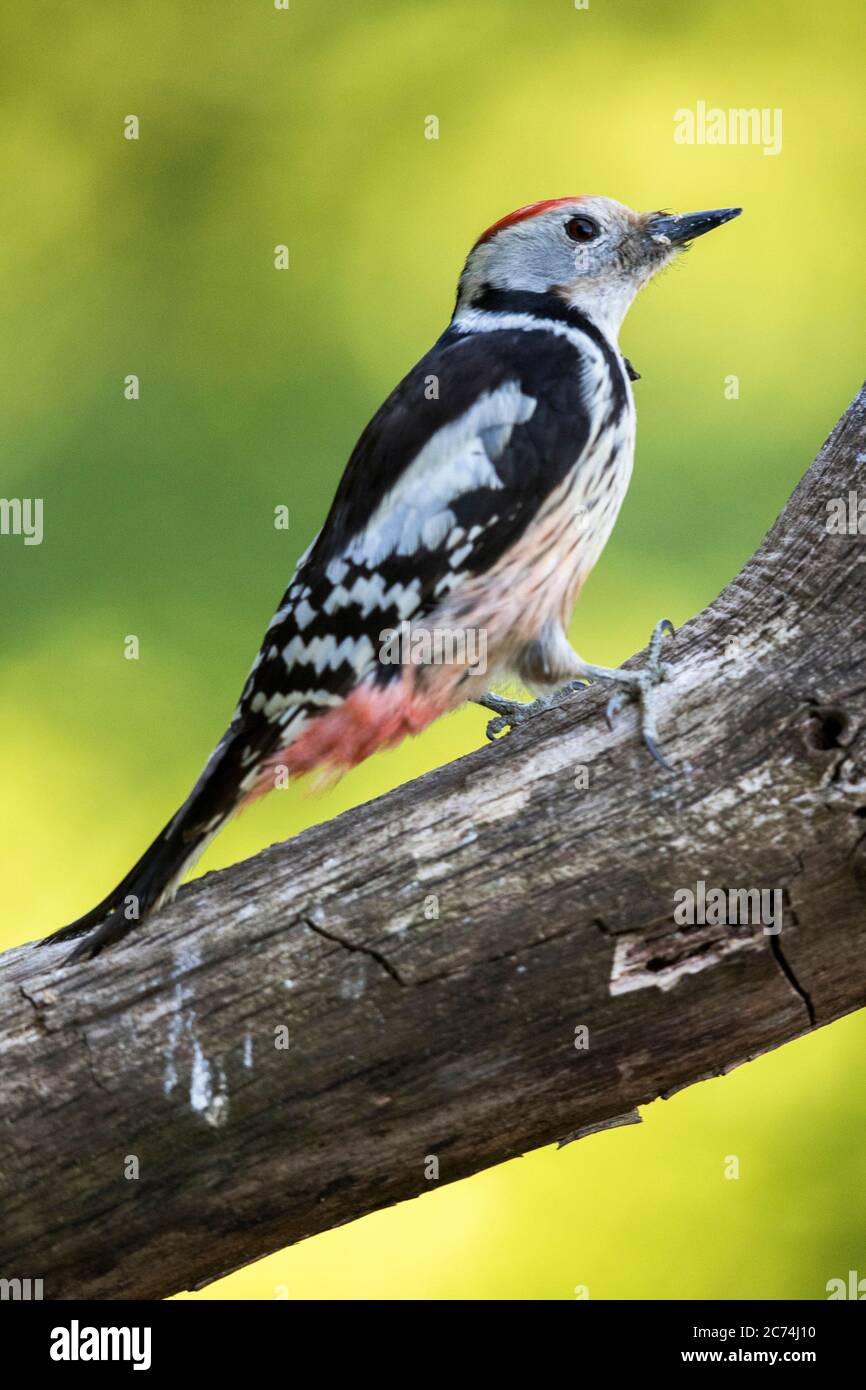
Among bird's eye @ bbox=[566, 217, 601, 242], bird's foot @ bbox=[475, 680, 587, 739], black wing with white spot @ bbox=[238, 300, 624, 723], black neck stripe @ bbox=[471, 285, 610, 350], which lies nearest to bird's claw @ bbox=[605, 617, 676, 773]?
black wing with white spot @ bbox=[238, 300, 624, 723]

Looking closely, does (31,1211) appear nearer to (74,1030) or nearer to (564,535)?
(74,1030)

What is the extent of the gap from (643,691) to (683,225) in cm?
80

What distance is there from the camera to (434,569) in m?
1.65

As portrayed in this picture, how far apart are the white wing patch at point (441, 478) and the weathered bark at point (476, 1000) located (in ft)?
1.15

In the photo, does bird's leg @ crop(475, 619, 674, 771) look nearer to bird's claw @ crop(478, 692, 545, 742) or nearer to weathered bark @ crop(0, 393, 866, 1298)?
weathered bark @ crop(0, 393, 866, 1298)

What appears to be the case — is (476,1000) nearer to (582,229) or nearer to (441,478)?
(441,478)

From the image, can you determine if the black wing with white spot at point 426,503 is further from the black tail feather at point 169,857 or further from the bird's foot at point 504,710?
the bird's foot at point 504,710

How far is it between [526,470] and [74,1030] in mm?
837

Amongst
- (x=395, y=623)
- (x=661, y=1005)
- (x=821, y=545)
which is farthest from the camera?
(x=395, y=623)

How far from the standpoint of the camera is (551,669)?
1.73 m

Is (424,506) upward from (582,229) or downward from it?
downward

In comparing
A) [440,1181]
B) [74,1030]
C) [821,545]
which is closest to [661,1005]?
[440,1181]

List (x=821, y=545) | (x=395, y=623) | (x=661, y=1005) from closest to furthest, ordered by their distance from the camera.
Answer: (x=661, y=1005) < (x=821, y=545) < (x=395, y=623)

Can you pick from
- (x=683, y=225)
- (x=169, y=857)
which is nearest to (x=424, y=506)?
(x=169, y=857)
